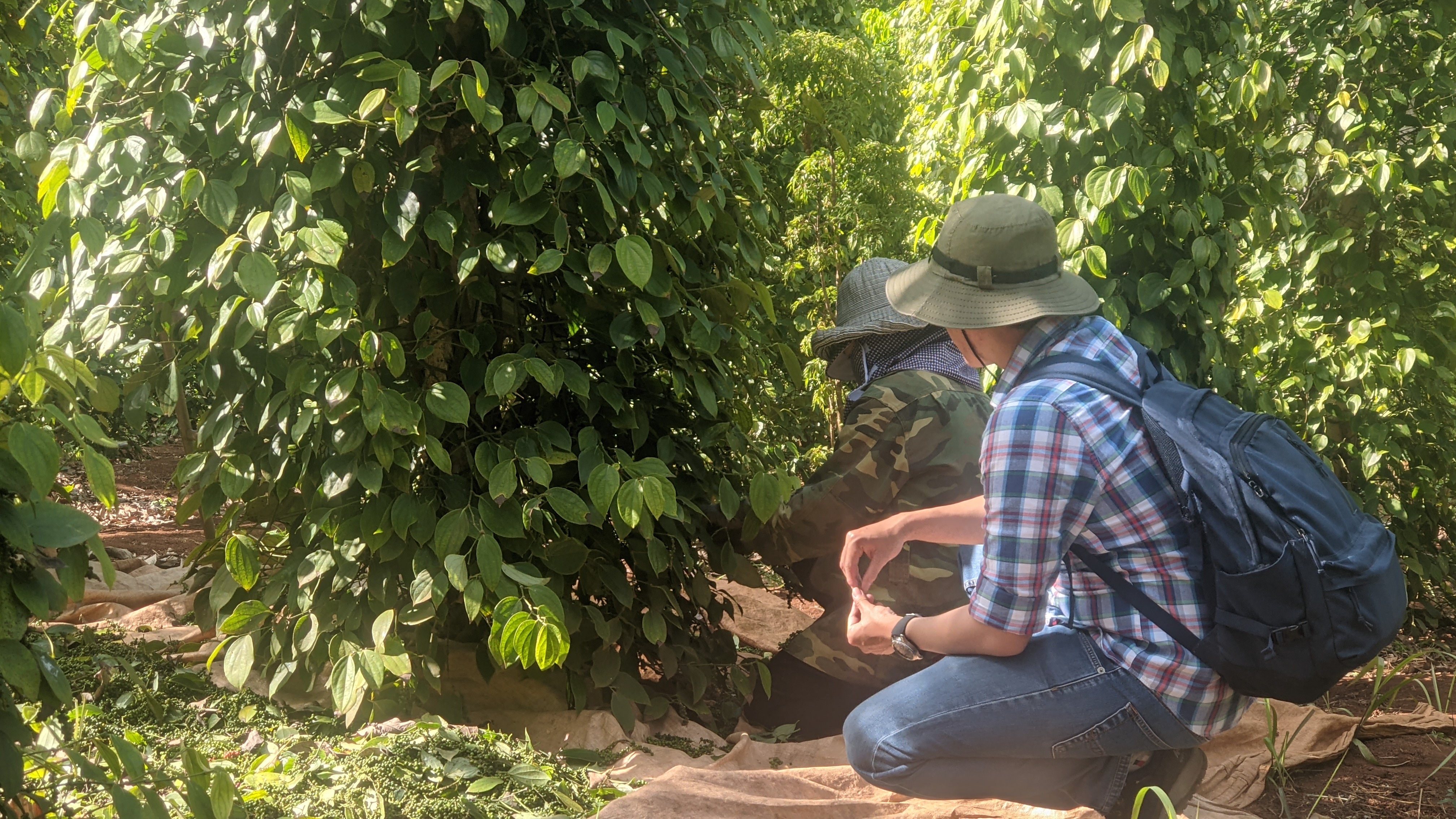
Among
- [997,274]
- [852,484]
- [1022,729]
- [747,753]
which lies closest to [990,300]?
[997,274]

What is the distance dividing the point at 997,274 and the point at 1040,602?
1.96 ft

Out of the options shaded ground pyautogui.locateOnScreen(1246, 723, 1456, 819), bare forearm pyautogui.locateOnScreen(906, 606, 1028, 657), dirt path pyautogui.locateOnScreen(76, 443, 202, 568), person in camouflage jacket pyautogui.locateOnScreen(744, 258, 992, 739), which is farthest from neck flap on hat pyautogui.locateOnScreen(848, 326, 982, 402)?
dirt path pyautogui.locateOnScreen(76, 443, 202, 568)

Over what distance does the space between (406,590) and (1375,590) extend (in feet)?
6.21

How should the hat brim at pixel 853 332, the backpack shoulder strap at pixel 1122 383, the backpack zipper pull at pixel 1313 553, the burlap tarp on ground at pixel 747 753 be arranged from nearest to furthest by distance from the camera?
1. the backpack zipper pull at pixel 1313 553
2. the backpack shoulder strap at pixel 1122 383
3. the burlap tarp on ground at pixel 747 753
4. the hat brim at pixel 853 332

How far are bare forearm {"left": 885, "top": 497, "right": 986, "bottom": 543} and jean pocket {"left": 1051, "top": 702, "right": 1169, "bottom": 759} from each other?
0.43 meters

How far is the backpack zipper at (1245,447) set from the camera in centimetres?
173

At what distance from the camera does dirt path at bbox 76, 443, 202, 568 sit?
5148 mm

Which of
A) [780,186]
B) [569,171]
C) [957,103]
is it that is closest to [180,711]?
[569,171]

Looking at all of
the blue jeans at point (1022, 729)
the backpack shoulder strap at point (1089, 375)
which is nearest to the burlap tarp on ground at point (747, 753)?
the blue jeans at point (1022, 729)

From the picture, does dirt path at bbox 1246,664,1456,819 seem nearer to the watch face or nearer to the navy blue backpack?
the navy blue backpack

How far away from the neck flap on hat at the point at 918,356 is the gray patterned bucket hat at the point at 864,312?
35mm

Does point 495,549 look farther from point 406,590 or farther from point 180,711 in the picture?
point 180,711

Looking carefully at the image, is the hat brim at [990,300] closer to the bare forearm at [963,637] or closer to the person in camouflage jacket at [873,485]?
the bare forearm at [963,637]

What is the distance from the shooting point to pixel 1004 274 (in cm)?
199
